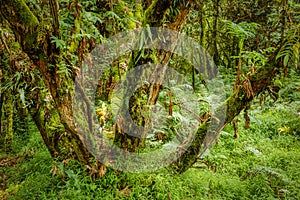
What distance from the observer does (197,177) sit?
4.09 metres

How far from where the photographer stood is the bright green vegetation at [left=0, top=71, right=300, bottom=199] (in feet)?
11.7

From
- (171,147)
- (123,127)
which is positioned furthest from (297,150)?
(123,127)

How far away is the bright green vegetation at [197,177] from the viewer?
11.7ft

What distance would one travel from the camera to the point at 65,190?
139 inches

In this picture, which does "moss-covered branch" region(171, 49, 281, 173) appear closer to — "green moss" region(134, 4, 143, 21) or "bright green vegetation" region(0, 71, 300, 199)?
"bright green vegetation" region(0, 71, 300, 199)

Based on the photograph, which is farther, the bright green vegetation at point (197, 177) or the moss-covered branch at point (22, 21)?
the bright green vegetation at point (197, 177)

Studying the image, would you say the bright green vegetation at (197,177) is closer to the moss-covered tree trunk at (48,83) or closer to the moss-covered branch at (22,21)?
the moss-covered tree trunk at (48,83)

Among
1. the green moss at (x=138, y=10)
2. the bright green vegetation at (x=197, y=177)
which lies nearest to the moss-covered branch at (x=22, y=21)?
the bright green vegetation at (x=197, y=177)

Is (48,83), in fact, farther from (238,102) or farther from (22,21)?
(238,102)

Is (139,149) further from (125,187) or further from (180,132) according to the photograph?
(180,132)

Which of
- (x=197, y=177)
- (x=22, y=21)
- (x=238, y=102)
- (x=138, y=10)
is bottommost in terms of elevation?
(x=197, y=177)

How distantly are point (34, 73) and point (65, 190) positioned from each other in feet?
5.86

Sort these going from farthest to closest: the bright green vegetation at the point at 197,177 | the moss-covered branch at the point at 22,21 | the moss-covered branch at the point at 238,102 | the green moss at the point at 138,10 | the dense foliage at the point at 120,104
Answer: the green moss at the point at 138,10 < the bright green vegetation at the point at 197,177 < the moss-covered branch at the point at 238,102 < the dense foliage at the point at 120,104 < the moss-covered branch at the point at 22,21

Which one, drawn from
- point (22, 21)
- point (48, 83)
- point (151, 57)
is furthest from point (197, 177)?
point (22, 21)
